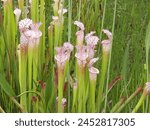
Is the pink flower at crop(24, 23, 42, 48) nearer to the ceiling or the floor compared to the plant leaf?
nearer to the ceiling

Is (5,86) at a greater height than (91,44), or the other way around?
(91,44)

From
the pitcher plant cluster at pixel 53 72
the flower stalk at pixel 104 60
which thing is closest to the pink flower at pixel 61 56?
the pitcher plant cluster at pixel 53 72

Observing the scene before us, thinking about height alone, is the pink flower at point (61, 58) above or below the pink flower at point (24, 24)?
below

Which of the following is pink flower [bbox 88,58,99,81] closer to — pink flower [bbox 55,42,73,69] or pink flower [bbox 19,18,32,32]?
pink flower [bbox 55,42,73,69]

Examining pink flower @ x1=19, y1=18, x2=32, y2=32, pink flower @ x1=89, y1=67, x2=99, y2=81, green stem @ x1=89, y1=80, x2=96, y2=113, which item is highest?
pink flower @ x1=19, y1=18, x2=32, y2=32

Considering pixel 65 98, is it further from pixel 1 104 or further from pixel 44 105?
pixel 1 104

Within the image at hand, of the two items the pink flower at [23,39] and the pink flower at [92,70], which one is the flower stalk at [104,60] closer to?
the pink flower at [92,70]

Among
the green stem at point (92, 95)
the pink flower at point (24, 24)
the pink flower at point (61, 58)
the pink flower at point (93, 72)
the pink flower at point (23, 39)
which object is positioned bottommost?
the green stem at point (92, 95)

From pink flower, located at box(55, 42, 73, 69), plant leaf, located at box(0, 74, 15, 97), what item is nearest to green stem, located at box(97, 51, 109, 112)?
pink flower, located at box(55, 42, 73, 69)

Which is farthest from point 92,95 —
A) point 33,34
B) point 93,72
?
point 33,34

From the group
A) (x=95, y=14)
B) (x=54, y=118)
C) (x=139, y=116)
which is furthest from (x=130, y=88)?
(x=95, y=14)

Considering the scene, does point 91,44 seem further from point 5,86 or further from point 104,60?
point 5,86
